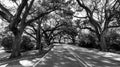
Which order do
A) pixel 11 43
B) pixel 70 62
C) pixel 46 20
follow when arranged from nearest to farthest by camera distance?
pixel 70 62
pixel 11 43
pixel 46 20

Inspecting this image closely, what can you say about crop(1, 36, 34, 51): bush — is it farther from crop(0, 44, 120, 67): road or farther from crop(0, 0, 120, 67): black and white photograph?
crop(0, 44, 120, 67): road

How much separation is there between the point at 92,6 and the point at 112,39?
10.0 metres

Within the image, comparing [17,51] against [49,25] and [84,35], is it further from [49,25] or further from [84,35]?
[49,25]

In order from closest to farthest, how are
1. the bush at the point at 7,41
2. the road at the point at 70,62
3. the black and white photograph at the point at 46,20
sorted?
1. the road at the point at 70,62
2. the black and white photograph at the point at 46,20
3. the bush at the point at 7,41

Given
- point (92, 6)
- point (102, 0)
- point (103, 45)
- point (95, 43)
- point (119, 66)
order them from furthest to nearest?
point (95, 43) < point (92, 6) < point (102, 0) < point (103, 45) < point (119, 66)

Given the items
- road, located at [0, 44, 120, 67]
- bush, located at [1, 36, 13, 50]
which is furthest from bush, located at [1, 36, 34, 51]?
road, located at [0, 44, 120, 67]

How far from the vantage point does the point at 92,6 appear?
91.3ft

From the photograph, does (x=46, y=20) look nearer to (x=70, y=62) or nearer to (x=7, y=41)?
(x=7, y=41)

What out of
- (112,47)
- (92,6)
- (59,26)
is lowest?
(112,47)

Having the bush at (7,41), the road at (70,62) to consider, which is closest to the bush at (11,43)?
the bush at (7,41)

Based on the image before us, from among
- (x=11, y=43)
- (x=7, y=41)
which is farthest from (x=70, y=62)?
(x=7, y=41)

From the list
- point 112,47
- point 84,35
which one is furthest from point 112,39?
point 84,35

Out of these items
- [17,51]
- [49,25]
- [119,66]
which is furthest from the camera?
[49,25]

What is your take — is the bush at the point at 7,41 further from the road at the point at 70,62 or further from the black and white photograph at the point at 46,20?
the road at the point at 70,62
